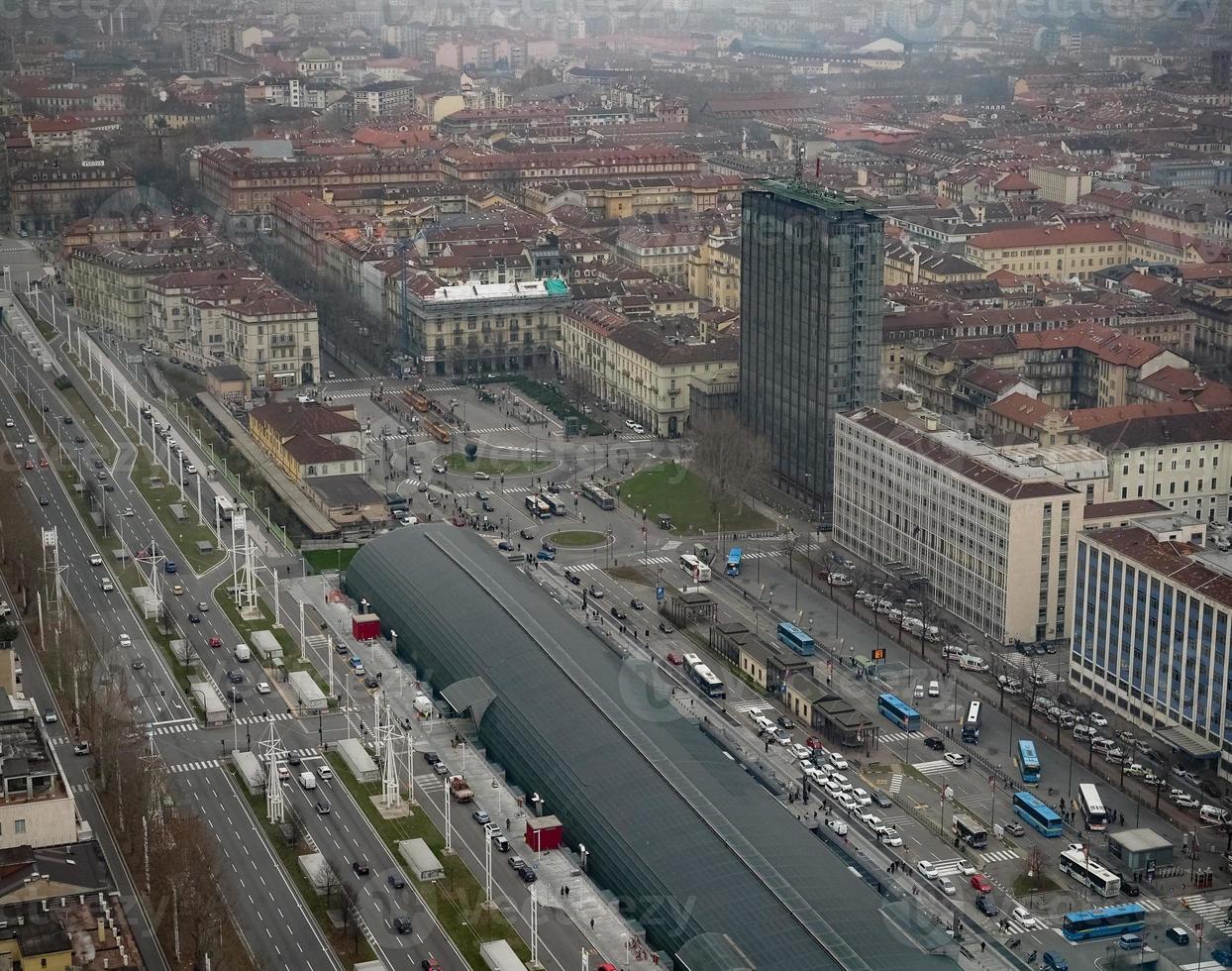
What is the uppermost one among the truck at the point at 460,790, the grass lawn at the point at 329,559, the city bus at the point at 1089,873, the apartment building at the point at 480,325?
the apartment building at the point at 480,325

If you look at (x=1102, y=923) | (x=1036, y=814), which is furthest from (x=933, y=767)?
(x=1102, y=923)

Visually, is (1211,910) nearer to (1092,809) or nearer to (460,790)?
(1092,809)

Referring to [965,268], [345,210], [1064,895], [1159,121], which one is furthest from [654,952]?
[1159,121]

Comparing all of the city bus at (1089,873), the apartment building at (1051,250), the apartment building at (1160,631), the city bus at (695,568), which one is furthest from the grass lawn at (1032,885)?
the apartment building at (1051,250)

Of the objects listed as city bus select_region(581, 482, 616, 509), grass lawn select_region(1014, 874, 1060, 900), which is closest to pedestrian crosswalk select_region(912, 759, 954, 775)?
grass lawn select_region(1014, 874, 1060, 900)

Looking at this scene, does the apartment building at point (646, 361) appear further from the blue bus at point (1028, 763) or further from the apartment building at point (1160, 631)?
the blue bus at point (1028, 763)

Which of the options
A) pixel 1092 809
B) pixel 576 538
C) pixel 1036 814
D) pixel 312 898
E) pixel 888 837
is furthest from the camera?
pixel 576 538
